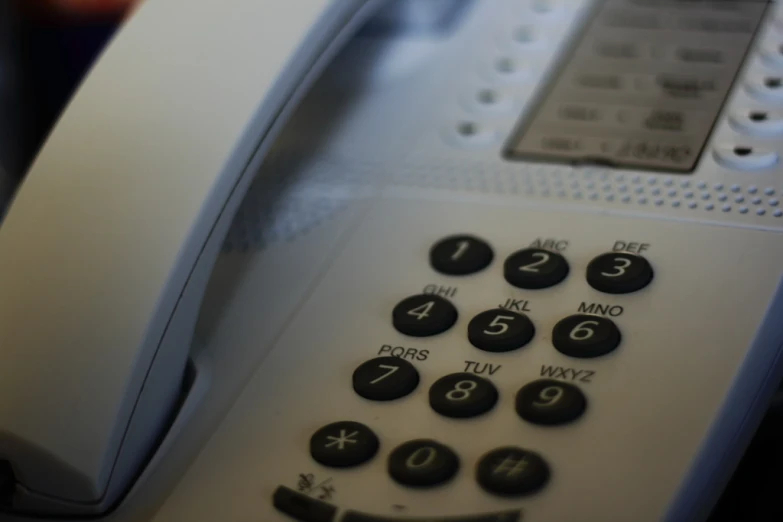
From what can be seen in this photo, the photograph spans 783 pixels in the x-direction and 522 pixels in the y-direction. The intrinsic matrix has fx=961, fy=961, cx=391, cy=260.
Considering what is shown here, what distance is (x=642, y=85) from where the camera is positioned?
1.35 ft

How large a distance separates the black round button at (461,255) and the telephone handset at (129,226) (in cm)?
7

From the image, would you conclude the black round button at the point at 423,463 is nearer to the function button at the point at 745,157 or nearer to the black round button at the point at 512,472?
the black round button at the point at 512,472

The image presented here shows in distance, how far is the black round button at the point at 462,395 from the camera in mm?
286

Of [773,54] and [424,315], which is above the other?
[773,54]

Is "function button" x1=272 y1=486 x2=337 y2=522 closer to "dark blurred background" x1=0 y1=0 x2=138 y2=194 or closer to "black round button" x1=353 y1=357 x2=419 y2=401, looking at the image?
"black round button" x1=353 y1=357 x2=419 y2=401

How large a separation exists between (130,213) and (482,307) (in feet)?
0.40

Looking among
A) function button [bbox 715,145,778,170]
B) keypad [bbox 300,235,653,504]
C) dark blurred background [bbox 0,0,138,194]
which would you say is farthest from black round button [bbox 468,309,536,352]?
dark blurred background [bbox 0,0,138,194]

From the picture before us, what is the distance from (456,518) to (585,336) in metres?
→ 0.07

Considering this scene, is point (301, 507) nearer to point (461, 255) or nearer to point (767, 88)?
point (461, 255)

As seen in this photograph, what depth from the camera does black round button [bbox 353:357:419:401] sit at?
299mm

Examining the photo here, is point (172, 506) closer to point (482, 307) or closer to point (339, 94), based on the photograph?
point (482, 307)

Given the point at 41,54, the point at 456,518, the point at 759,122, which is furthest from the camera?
the point at 41,54

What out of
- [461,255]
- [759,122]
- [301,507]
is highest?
[759,122]

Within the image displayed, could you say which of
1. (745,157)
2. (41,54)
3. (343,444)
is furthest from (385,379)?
(41,54)
